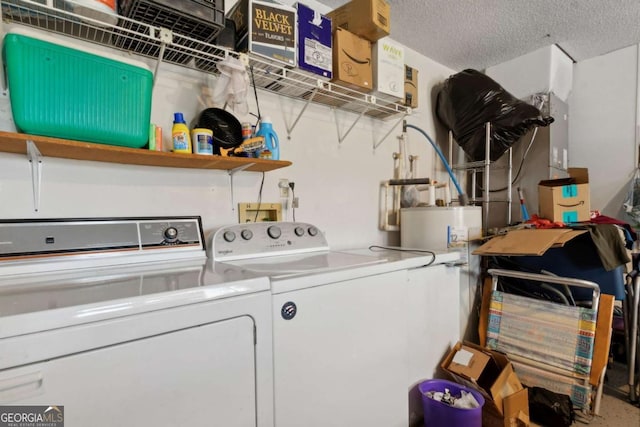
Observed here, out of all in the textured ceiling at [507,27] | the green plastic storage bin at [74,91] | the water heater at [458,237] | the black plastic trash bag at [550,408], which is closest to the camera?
the green plastic storage bin at [74,91]

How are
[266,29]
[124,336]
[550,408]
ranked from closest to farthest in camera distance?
[124,336]
[266,29]
[550,408]

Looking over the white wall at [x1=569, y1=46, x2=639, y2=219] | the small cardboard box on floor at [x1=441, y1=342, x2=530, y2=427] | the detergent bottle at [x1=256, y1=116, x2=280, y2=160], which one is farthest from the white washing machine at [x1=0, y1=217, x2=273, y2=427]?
the white wall at [x1=569, y1=46, x2=639, y2=219]

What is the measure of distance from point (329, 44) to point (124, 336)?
1549mm

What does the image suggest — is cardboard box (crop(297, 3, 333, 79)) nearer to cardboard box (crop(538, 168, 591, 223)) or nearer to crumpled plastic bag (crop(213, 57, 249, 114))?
crumpled plastic bag (crop(213, 57, 249, 114))

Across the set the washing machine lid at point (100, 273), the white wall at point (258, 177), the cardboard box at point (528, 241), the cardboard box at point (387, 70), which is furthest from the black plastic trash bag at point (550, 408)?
the cardboard box at point (387, 70)

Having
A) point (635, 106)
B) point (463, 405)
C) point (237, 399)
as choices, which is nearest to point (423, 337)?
point (463, 405)

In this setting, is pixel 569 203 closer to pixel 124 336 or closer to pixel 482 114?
pixel 482 114

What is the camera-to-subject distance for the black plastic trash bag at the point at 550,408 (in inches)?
62.3

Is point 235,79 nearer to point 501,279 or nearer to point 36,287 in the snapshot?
point 36,287

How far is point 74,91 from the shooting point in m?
1.03

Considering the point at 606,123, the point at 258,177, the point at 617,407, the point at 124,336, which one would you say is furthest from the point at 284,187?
the point at 606,123

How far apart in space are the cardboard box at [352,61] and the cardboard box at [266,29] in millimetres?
289

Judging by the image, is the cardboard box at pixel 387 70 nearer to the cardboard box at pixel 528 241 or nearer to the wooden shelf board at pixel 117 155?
the wooden shelf board at pixel 117 155

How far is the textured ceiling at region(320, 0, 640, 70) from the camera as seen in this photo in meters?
2.03
